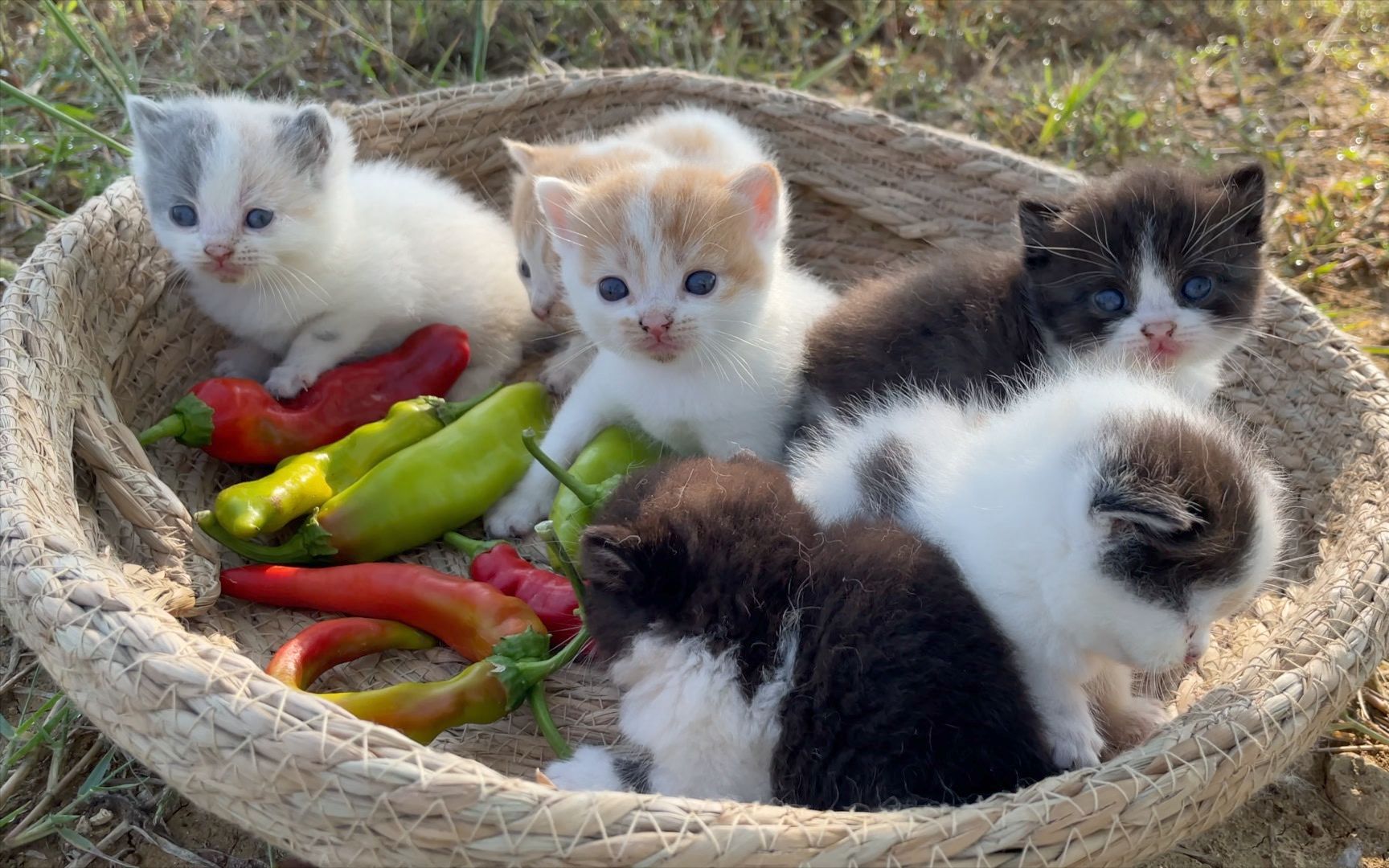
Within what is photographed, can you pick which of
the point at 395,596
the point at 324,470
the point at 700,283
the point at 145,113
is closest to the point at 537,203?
the point at 700,283

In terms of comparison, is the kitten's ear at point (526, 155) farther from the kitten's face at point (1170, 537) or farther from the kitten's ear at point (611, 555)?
the kitten's face at point (1170, 537)

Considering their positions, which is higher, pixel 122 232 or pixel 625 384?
pixel 122 232

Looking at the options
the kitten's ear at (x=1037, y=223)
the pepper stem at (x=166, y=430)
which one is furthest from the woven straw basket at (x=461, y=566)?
the kitten's ear at (x=1037, y=223)

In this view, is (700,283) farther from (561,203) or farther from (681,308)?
(561,203)

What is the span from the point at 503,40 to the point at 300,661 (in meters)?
3.30

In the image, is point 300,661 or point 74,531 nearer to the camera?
point 74,531

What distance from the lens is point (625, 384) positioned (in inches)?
109

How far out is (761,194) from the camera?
263cm

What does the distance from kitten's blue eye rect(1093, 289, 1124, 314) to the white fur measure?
119cm

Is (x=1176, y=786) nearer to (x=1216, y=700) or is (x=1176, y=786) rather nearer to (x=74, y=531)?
(x=1216, y=700)

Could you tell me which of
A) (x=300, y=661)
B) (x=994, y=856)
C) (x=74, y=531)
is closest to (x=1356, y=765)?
(x=994, y=856)

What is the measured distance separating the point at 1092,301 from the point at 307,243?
199cm

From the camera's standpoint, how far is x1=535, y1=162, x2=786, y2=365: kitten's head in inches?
99.7

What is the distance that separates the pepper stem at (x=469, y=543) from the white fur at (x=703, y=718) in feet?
2.81
